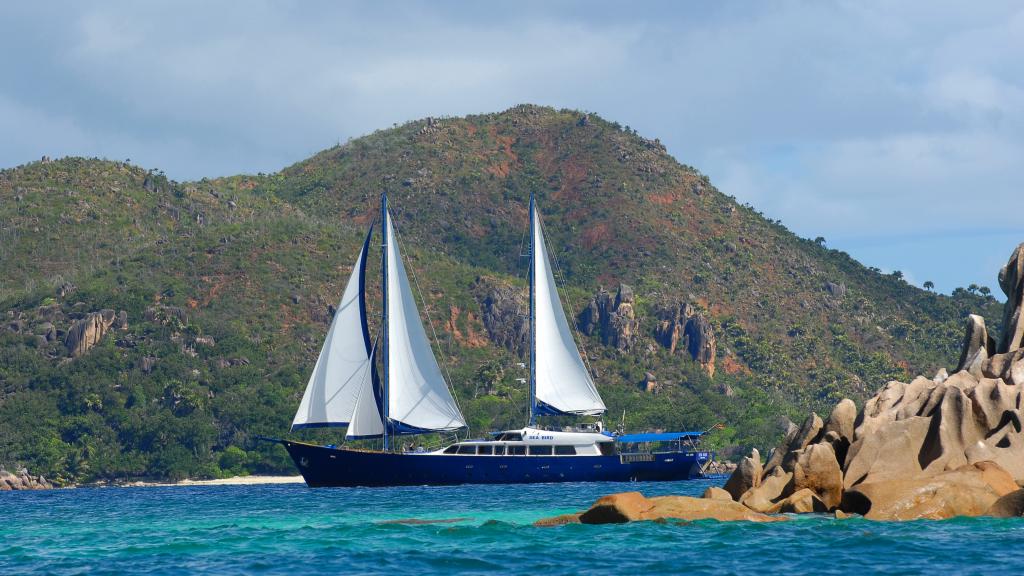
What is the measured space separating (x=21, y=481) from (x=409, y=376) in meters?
56.2

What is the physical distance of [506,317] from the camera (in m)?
170

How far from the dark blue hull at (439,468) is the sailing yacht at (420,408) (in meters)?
0.06

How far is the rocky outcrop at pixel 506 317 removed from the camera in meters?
168

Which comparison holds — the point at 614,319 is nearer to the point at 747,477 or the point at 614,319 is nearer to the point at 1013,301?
the point at 1013,301

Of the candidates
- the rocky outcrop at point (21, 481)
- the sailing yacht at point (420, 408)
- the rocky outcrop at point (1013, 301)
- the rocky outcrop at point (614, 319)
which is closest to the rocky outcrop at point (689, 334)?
the rocky outcrop at point (614, 319)

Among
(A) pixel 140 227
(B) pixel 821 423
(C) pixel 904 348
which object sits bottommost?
(B) pixel 821 423

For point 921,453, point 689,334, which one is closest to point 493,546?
point 921,453

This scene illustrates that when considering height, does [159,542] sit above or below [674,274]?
below

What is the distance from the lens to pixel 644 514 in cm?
4256

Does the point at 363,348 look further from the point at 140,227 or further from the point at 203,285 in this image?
the point at 140,227

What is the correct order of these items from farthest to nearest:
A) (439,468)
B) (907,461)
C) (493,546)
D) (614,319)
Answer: (614,319), (439,468), (907,461), (493,546)

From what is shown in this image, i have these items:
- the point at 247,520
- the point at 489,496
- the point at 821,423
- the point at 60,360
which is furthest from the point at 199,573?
the point at 60,360

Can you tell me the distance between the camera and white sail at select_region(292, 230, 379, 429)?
76500 millimetres

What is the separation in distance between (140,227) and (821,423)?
142063 mm
